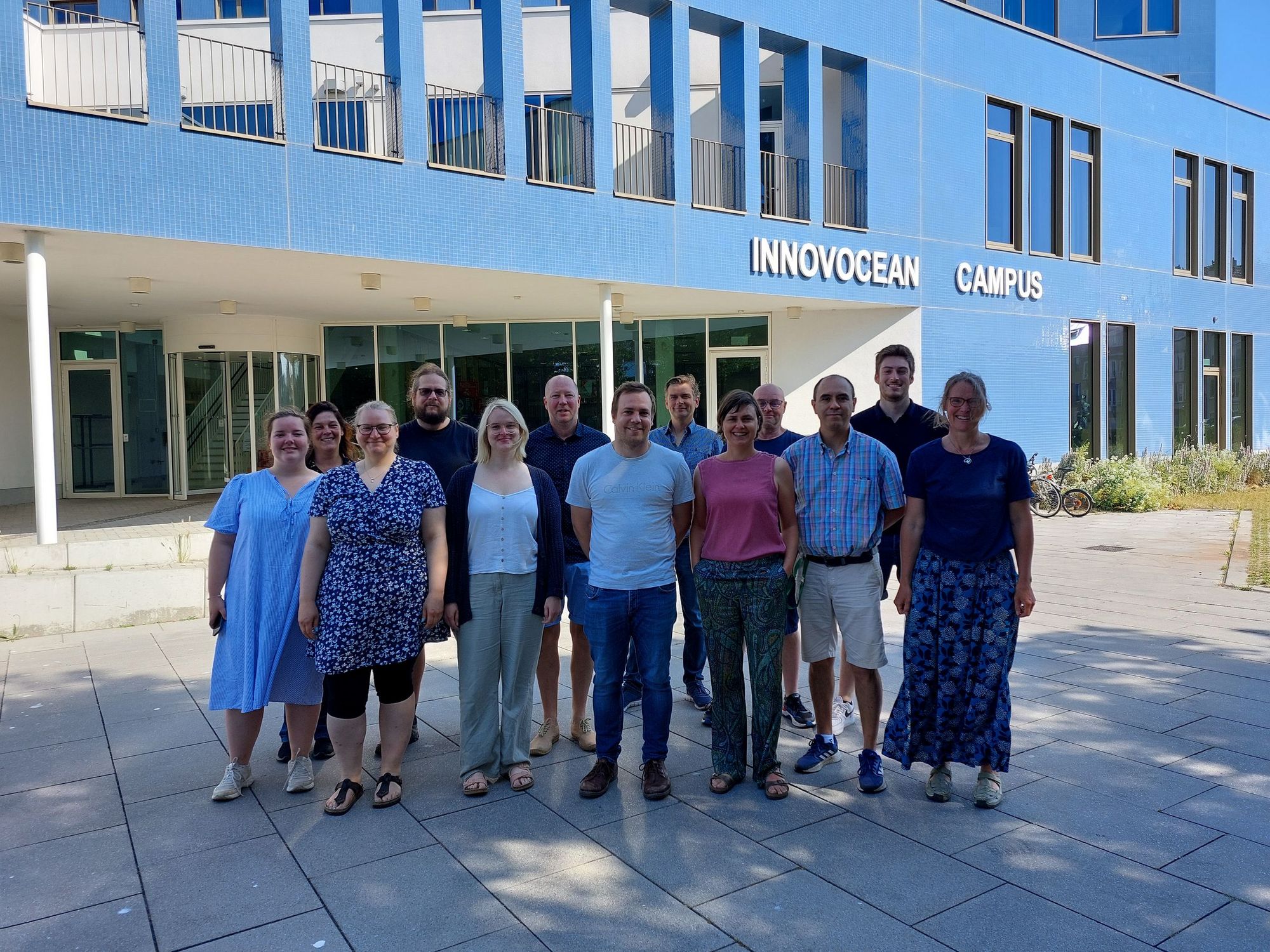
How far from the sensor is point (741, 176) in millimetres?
13477

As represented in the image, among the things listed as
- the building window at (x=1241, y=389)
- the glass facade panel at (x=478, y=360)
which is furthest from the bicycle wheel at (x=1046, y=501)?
the glass facade panel at (x=478, y=360)

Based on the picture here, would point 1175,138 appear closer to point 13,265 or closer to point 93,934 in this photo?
point 13,265

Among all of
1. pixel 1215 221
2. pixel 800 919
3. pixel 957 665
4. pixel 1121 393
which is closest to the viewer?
pixel 800 919

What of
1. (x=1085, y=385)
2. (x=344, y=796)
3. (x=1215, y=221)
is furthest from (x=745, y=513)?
(x=1215, y=221)

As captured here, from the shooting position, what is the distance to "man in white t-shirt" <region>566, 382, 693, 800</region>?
4141 millimetres

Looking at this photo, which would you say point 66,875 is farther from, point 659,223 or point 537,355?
point 537,355

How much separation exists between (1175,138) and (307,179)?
17.9 metres

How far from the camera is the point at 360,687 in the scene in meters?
4.02

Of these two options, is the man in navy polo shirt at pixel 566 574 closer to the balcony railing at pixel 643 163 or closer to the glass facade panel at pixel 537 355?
the balcony railing at pixel 643 163

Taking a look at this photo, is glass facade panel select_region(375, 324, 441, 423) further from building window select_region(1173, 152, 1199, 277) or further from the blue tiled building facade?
building window select_region(1173, 152, 1199, 277)

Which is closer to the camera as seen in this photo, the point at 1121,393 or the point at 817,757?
the point at 817,757

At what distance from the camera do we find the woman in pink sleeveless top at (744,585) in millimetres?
4055

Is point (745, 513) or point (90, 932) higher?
point (745, 513)

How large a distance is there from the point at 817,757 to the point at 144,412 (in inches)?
608
